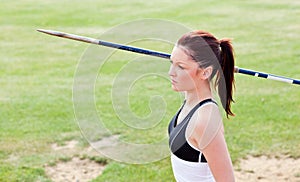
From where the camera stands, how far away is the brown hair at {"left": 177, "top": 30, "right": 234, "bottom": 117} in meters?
2.37

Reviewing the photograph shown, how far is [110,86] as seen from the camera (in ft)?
24.9

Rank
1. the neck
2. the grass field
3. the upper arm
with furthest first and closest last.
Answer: the grass field < the neck < the upper arm

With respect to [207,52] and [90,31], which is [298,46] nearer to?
[90,31]

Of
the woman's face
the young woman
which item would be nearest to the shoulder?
the young woman

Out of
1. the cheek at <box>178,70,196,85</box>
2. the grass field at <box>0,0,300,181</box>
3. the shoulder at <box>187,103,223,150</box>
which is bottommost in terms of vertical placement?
the grass field at <box>0,0,300,181</box>

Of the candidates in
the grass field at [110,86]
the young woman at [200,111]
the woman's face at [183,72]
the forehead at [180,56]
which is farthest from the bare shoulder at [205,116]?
the grass field at [110,86]

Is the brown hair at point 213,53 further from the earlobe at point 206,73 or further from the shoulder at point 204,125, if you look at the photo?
the shoulder at point 204,125

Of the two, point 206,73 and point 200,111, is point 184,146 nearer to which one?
point 200,111

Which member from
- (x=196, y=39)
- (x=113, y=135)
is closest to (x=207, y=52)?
(x=196, y=39)

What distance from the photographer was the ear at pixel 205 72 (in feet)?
7.75

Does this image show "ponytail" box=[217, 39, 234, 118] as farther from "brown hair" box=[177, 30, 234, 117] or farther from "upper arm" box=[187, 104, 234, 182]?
"upper arm" box=[187, 104, 234, 182]

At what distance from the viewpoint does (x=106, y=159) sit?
16.8 feet

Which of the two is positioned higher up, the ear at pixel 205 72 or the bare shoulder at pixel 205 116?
the ear at pixel 205 72

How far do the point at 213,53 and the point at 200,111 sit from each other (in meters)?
0.26
